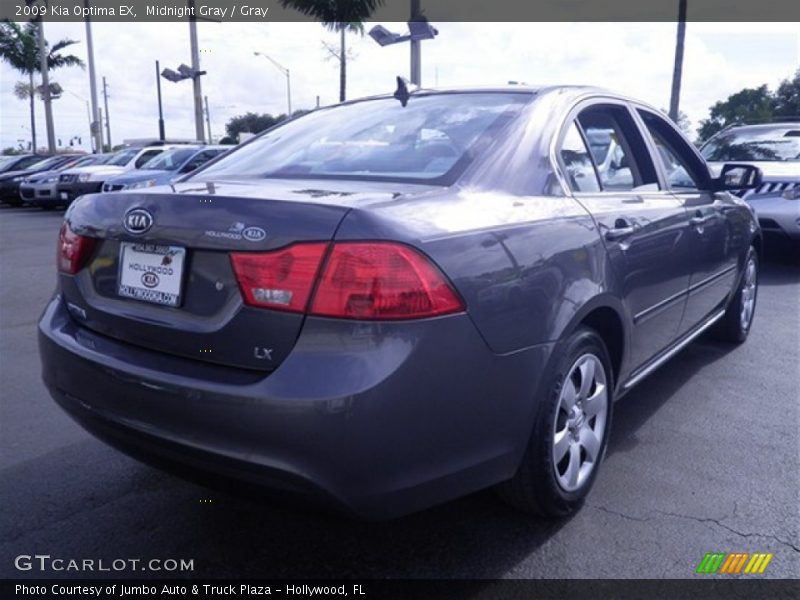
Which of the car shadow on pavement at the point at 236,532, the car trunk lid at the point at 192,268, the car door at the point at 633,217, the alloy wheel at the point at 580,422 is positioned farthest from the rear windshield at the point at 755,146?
the car trunk lid at the point at 192,268

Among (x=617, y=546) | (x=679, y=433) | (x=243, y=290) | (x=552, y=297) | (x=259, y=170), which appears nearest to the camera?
(x=243, y=290)

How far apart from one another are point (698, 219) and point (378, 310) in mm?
2541

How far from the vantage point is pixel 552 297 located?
8.11 feet

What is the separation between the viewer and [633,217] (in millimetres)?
3154

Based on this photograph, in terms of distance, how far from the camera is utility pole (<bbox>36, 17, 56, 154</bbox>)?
102ft

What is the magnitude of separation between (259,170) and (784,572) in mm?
2415

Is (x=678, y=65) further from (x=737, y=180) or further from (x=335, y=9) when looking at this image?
(x=737, y=180)

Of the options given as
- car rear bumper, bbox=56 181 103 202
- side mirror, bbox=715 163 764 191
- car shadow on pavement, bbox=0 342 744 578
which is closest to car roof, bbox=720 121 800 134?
side mirror, bbox=715 163 764 191

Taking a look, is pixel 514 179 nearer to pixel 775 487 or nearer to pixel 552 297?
pixel 552 297

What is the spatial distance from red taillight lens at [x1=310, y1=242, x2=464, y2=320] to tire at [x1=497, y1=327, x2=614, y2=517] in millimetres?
672

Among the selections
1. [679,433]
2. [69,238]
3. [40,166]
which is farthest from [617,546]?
[40,166]

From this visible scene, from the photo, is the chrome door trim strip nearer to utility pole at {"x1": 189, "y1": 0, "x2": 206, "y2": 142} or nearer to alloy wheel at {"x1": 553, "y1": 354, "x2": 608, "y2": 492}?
alloy wheel at {"x1": 553, "y1": 354, "x2": 608, "y2": 492}

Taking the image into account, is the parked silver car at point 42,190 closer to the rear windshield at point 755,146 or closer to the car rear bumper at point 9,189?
the car rear bumper at point 9,189

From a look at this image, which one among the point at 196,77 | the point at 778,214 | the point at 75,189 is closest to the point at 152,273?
the point at 778,214
